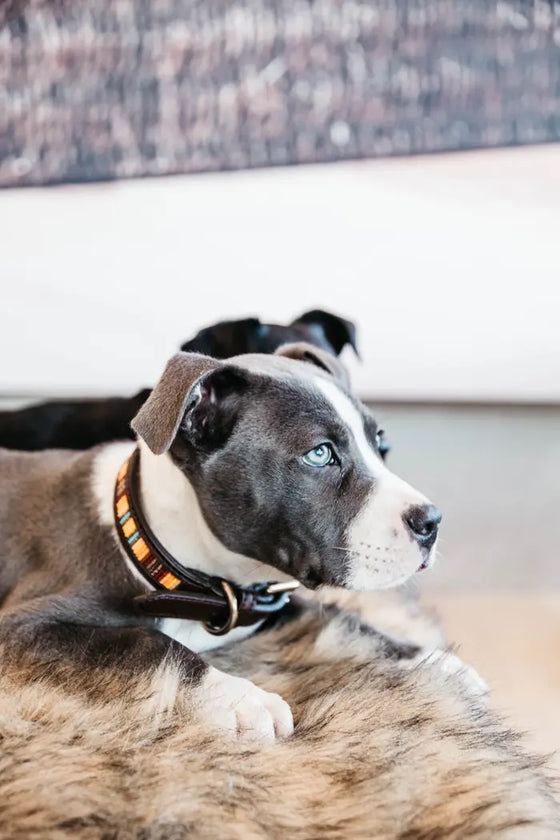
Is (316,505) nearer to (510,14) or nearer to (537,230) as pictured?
(537,230)

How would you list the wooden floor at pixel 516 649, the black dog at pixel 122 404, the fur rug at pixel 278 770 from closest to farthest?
the fur rug at pixel 278 770 → the wooden floor at pixel 516 649 → the black dog at pixel 122 404

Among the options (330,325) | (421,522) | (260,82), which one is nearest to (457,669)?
(421,522)

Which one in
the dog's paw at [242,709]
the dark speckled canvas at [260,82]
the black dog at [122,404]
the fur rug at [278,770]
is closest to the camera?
the fur rug at [278,770]

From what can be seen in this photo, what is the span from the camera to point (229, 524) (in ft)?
3.26

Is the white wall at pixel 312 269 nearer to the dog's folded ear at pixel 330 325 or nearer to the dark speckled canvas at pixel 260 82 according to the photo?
the dark speckled canvas at pixel 260 82

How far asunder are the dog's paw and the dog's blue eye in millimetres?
255

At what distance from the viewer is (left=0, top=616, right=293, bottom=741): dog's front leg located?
2.82 ft

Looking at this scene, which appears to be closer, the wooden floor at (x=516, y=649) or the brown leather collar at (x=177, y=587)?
the brown leather collar at (x=177, y=587)

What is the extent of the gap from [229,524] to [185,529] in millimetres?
77

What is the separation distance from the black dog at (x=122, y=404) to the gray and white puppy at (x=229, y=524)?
335mm

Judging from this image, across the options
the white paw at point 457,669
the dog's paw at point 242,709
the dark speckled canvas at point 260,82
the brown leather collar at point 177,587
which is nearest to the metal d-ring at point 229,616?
the brown leather collar at point 177,587

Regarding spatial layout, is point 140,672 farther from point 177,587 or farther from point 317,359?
point 317,359

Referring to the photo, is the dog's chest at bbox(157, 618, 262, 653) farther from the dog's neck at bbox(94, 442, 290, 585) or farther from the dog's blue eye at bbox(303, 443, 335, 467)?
the dog's blue eye at bbox(303, 443, 335, 467)

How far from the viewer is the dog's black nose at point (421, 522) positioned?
3.07ft
